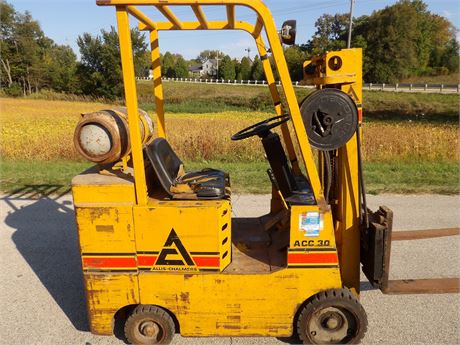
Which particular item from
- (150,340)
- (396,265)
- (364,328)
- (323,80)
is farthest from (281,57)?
(396,265)

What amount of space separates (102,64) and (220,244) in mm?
41125

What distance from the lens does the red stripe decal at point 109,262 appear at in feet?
10.2

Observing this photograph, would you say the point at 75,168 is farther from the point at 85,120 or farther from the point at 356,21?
the point at 356,21

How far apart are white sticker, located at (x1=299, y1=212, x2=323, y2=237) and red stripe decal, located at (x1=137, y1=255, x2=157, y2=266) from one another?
1.27 meters

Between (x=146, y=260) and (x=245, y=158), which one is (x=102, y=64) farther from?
(x=146, y=260)

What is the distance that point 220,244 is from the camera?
3.08m

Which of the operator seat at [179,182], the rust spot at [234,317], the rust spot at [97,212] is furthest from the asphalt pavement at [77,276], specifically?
the operator seat at [179,182]

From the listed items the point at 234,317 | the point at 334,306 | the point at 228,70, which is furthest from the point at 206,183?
the point at 228,70

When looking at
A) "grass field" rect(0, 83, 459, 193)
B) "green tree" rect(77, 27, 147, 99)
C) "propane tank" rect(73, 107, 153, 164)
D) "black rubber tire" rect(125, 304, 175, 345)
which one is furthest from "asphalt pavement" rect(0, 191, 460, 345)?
"green tree" rect(77, 27, 147, 99)

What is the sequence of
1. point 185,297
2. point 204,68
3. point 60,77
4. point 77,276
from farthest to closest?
point 204,68
point 60,77
point 77,276
point 185,297

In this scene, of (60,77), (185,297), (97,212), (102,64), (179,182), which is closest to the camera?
(97,212)

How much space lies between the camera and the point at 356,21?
5269cm

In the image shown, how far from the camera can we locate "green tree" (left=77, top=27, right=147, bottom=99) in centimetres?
3900

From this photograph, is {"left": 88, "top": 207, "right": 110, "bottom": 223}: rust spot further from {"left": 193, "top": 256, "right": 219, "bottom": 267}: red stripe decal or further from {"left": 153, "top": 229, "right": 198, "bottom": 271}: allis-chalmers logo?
{"left": 193, "top": 256, "right": 219, "bottom": 267}: red stripe decal
